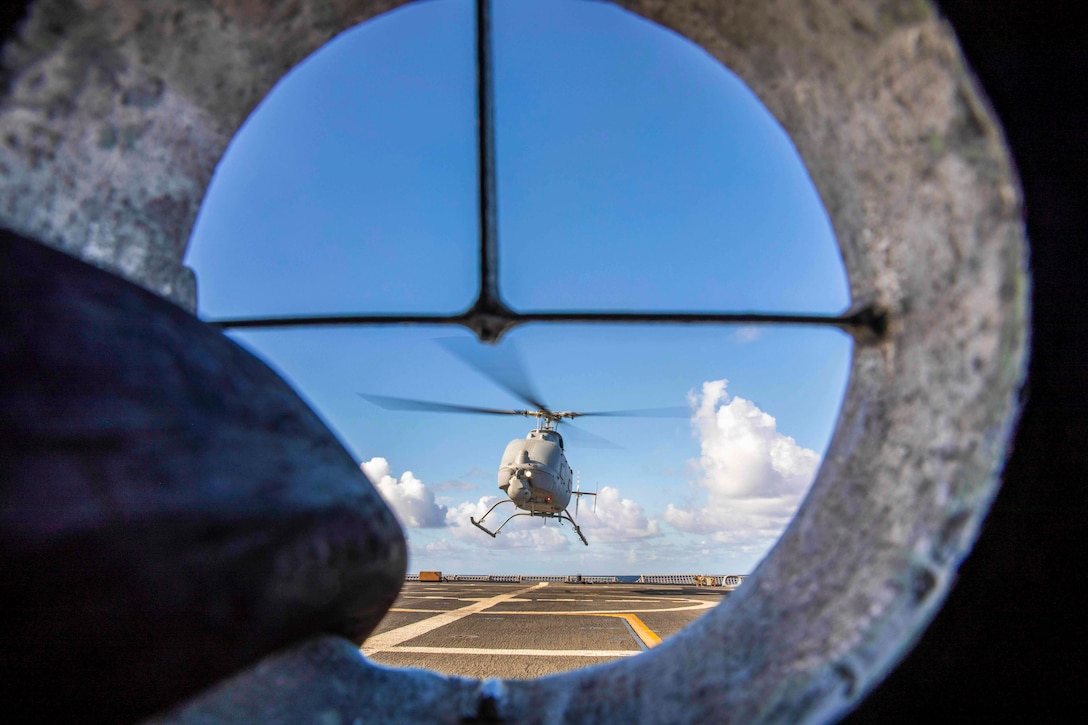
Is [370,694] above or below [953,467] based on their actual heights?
below

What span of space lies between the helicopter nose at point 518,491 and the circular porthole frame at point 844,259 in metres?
16.4

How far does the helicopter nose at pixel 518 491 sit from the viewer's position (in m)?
17.4

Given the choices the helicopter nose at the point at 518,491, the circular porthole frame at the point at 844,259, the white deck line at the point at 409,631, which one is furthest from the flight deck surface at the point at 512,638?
the helicopter nose at the point at 518,491

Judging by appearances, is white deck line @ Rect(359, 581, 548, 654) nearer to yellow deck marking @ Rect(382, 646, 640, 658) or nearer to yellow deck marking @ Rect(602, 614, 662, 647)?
yellow deck marking @ Rect(382, 646, 640, 658)

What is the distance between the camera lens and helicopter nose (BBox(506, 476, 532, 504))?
1736 centimetres

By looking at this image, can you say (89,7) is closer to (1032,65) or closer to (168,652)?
Result: (168,652)

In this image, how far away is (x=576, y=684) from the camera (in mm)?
1104

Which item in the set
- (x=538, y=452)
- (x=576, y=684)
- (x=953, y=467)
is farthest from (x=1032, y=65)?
(x=538, y=452)

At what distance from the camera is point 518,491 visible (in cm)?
1748

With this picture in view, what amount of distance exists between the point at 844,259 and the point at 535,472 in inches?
649

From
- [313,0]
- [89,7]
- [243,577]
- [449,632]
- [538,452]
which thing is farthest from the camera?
[538,452]

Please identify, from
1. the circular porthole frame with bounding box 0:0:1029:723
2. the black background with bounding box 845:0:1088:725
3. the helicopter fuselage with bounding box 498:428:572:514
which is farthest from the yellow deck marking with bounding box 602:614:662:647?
the helicopter fuselage with bounding box 498:428:572:514

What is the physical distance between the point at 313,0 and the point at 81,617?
1248 mm

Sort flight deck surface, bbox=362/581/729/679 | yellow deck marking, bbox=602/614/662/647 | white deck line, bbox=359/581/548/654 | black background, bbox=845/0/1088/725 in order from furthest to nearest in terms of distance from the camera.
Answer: yellow deck marking, bbox=602/614/662/647 < white deck line, bbox=359/581/548/654 < flight deck surface, bbox=362/581/729/679 < black background, bbox=845/0/1088/725
